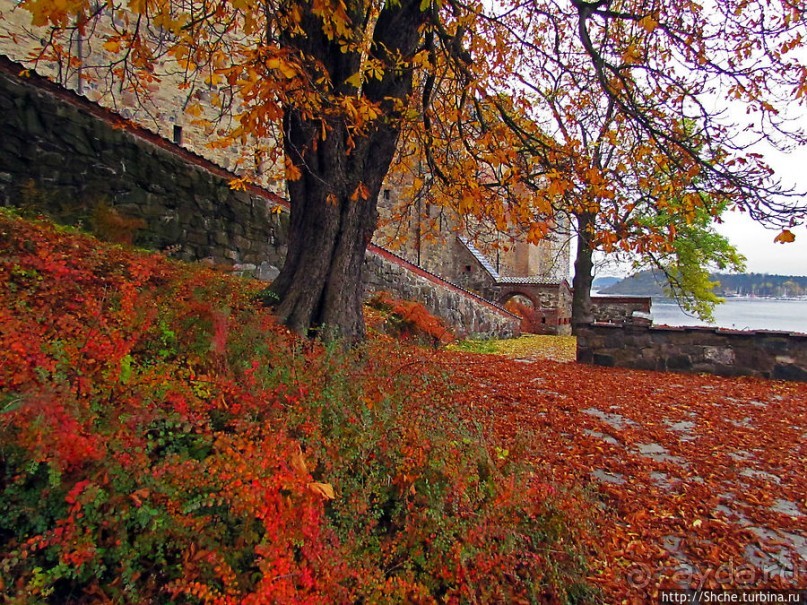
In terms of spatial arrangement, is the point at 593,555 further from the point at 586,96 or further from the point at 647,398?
the point at 586,96

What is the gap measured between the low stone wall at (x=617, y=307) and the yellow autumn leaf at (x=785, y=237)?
14.4 metres

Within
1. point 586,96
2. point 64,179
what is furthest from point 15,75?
point 586,96

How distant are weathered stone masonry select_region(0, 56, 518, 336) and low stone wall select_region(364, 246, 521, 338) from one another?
2.44 metres

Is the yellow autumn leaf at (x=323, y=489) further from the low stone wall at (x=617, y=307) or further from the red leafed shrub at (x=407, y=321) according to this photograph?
the low stone wall at (x=617, y=307)

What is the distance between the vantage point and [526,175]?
509 cm

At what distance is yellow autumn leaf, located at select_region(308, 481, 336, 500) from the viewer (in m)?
1.95

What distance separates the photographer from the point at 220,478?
1.75 meters

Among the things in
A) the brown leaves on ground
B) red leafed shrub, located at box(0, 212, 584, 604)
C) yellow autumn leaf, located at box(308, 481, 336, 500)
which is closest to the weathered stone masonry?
red leafed shrub, located at box(0, 212, 584, 604)

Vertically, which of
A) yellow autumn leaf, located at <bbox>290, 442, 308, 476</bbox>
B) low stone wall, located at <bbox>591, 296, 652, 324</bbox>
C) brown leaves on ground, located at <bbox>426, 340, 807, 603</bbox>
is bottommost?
brown leaves on ground, located at <bbox>426, 340, 807, 603</bbox>

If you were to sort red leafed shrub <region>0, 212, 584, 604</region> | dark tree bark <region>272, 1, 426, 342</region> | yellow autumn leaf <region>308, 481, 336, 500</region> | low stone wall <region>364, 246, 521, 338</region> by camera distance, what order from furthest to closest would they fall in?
low stone wall <region>364, 246, 521, 338</region> < dark tree bark <region>272, 1, 426, 342</region> < yellow autumn leaf <region>308, 481, 336, 500</region> < red leafed shrub <region>0, 212, 584, 604</region>

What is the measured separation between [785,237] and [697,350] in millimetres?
4109

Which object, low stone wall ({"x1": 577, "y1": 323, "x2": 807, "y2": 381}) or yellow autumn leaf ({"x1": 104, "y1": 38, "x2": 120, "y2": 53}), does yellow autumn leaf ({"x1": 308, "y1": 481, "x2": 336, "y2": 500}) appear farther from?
low stone wall ({"x1": 577, "y1": 323, "x2": 807, "y2": 381})

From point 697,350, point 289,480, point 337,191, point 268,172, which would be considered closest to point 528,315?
point 697,350

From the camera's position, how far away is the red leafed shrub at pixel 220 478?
1.57 m
